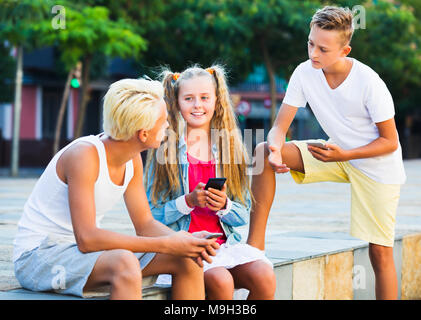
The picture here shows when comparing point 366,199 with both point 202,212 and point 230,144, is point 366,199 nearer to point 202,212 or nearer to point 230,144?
point 230,144

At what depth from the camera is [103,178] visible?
3.27 metres

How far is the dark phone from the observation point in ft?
11.9

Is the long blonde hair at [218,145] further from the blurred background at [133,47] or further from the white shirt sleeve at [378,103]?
the blurred background at [133,47]

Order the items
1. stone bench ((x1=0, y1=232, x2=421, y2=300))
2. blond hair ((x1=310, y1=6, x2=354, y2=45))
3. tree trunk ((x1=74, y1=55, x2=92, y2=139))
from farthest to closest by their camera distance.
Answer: tree trunk ((x1=74, y1=55, x2=92, y2=139))
stone bench ((x1=0, y1=232, x2=421, y2=300))
blond hair ((x1=310, y1=6, x2=354, y2=45))

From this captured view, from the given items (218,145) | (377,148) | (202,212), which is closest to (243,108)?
(377,148)

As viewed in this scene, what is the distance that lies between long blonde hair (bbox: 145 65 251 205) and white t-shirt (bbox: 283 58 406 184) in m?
0.51

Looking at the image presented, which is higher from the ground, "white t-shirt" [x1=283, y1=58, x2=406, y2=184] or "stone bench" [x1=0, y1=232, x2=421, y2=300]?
"white t-shirt" [x1=283, y1=58, x2=406, y2=184]

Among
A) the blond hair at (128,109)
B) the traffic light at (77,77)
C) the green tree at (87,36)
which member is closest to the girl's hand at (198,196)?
the blond hair at (128,109)

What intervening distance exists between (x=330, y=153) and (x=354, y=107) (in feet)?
1.08

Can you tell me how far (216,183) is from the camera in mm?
3648

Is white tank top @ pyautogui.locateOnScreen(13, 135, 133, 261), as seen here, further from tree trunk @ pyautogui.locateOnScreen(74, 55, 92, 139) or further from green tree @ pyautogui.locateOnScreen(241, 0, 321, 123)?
green tree @ pyautogui.locateOnScreen(241, 0, 321, 123)

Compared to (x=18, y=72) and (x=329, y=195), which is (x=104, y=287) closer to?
(x=329, y=195)

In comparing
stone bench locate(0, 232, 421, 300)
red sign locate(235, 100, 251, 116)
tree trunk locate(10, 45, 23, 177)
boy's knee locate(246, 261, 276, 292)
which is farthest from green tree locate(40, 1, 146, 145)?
boy's knee locate(246, 261, 276, 292)
